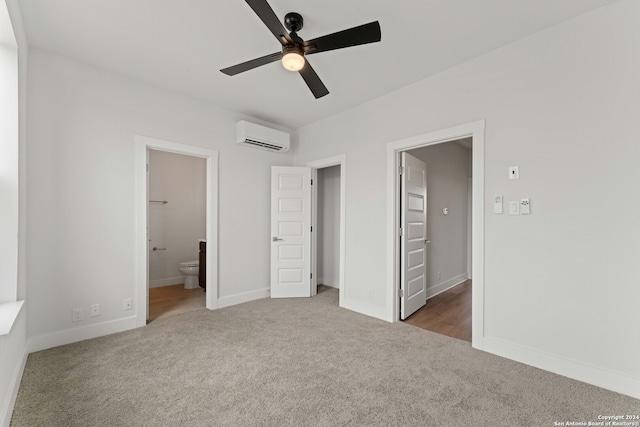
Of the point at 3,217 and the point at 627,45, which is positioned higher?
the point at 627,45

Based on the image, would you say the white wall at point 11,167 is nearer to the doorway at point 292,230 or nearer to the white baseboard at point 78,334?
the white baseboard at point 78,334

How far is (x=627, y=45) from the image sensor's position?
6.52ft

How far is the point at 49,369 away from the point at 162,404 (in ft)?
3.89

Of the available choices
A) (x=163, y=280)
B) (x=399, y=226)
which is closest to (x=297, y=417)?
(x=399, y=226)

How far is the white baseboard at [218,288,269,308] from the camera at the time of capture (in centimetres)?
387

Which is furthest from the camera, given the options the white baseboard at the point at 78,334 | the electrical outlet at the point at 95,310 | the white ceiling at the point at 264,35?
the electrical outlet at the point at 95,310

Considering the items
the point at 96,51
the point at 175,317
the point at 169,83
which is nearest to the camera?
the point at 96,51

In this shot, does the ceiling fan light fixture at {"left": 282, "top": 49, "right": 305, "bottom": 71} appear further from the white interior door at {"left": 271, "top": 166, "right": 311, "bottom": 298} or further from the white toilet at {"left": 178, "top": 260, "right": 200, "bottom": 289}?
the white toilet at {"left": 178, "top": 260, "right": 200, "bottom": 289}

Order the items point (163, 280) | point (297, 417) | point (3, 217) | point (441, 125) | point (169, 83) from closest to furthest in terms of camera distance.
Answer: point (297, 417) → point (3, 217) → point (441, 125) → point (169, 83) → point (163, 280)

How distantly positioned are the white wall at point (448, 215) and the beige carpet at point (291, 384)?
184cm

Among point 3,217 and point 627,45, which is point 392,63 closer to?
point 627,45

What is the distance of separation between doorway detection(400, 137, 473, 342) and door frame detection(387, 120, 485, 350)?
0.59 ft

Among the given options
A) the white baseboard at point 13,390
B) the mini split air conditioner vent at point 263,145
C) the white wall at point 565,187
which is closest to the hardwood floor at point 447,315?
the white wall at point 565,187

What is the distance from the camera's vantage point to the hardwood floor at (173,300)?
12.1 feet
